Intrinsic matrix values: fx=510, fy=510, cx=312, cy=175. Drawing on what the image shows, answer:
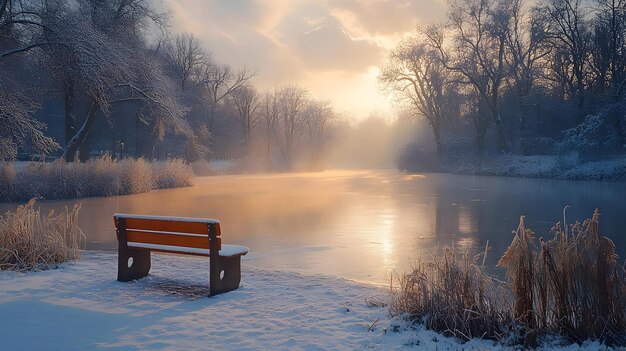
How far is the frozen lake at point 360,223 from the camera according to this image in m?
8.73

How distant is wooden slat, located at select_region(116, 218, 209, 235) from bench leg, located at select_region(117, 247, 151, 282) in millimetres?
332

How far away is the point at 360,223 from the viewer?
13.3m

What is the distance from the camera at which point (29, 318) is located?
489 centimetres

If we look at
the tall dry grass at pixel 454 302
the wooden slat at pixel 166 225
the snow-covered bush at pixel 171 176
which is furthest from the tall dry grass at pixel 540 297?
the snow-covered bush at pixel 171 176

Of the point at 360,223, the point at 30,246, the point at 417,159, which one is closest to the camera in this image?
the point at 30,246

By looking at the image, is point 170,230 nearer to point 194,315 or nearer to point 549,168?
point 194,315

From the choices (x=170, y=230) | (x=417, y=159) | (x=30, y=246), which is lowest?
(x=30, y=246)

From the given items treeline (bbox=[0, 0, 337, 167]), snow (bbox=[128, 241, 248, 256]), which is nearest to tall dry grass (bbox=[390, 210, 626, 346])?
snow (bbox=[128, 241, 248, 256])

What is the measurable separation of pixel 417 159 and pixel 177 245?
46.5m

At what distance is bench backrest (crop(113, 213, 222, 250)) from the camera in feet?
19.0

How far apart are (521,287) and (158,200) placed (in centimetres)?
1771

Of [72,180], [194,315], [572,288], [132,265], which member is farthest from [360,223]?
[72,180]

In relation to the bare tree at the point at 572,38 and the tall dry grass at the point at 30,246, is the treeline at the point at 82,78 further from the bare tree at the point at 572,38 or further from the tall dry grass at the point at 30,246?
the bare tree at the point at 572,38

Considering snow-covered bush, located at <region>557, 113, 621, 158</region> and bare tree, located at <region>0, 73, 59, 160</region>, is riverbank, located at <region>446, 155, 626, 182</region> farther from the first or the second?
bare tree, located at <region>0, 73, 59, 160</region>
